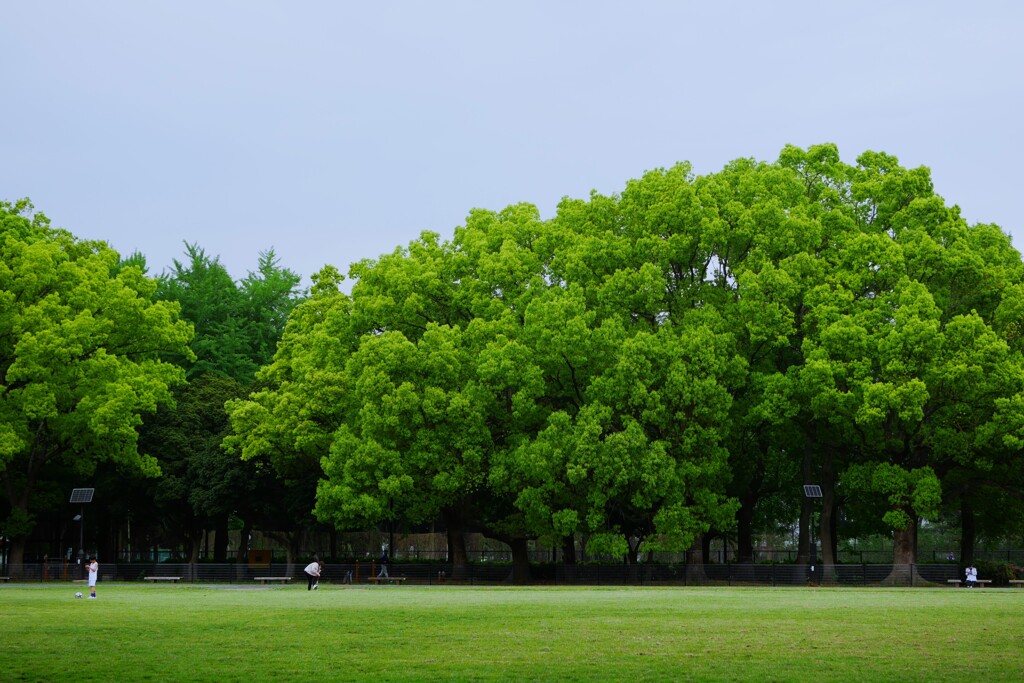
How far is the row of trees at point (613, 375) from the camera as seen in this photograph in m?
50.1

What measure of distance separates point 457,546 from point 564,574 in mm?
5624

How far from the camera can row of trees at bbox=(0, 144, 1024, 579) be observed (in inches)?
1971

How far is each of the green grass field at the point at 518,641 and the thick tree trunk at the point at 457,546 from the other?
2315 centimetres

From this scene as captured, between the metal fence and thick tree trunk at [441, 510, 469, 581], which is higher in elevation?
thick tree trunk at [441, 510, 469, 581]

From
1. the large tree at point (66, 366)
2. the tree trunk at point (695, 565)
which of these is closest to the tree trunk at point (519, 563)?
the tree trunk at point (695, 565)

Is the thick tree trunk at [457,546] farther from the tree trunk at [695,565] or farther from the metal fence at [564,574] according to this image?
the tree trunk at [695,565]

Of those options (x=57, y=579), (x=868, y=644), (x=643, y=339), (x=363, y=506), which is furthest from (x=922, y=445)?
(x=57, y=579)

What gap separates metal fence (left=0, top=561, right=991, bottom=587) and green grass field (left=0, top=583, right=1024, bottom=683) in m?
18.9

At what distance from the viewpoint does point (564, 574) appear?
5341 centimetres

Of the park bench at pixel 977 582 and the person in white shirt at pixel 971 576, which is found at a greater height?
the person in white shirt at pixel 971 576

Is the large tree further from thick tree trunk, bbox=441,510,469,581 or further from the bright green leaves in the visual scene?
the bright green leaves

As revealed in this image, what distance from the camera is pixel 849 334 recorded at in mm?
49688

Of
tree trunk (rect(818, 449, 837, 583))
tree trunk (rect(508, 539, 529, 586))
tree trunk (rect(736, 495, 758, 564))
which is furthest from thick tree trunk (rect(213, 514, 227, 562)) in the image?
tree trunk (rect(818, 449, 837, 583))

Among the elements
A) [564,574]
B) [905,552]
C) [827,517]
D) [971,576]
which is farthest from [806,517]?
[564,574]
